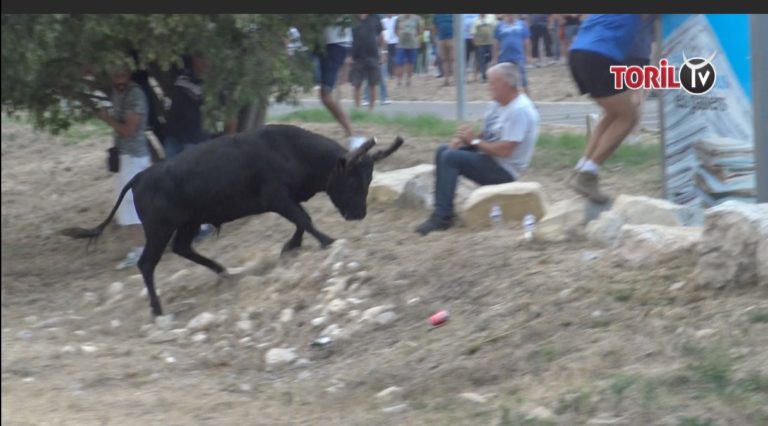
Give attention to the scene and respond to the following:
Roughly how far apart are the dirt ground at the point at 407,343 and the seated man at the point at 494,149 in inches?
10.7

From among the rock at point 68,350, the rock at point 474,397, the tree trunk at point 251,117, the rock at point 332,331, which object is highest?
the tree trunk at point 251,117

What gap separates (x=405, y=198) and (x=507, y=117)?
1.51 meters

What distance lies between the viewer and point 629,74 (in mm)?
8117

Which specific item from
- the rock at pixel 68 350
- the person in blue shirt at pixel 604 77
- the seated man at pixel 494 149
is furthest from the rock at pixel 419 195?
the rock at pixel 68 350

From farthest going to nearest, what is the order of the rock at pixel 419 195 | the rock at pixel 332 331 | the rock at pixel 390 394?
1. the rock at pixel 419 195
2. the rock at pixel 332 331
3. the rock at pixel 390 394

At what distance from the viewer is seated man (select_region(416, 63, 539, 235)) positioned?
8641 mm

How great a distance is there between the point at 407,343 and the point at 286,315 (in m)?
1.20

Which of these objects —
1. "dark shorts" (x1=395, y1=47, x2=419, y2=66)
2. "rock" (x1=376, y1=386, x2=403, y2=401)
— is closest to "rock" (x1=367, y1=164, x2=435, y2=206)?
"rock" (x1=376, y1=386, x2=403, y2=401)

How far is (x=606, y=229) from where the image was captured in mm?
7340

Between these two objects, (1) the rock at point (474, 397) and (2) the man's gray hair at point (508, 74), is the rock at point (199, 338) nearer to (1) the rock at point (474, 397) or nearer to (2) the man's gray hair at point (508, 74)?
(1) the rock at point (474, 397)

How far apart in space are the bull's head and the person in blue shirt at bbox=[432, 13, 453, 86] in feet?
19.8

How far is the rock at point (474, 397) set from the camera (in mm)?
5688

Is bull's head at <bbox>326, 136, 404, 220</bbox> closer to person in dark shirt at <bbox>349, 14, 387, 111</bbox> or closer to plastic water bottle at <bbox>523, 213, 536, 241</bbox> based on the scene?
plastic water bottle at <bbox>523, 213, 536, 241</bbox>

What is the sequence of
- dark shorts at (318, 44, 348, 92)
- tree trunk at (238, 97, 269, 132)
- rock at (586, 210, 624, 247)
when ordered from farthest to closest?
dark shorts at (318, 44, 348, 92) → tree trunk at (238, 97, 269, 132) → rock at (586, 210, 624, 247)
